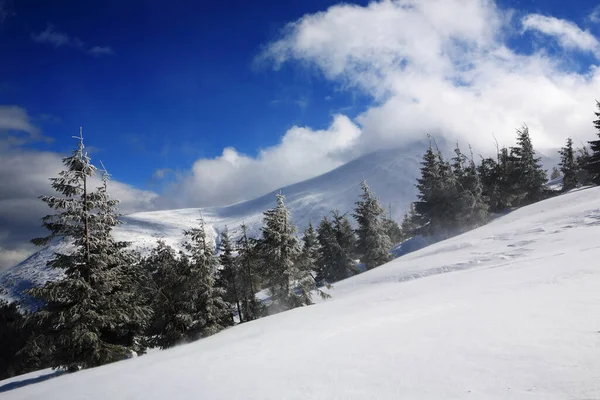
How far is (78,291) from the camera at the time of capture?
55.2ft

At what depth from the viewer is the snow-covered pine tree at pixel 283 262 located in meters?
28.2

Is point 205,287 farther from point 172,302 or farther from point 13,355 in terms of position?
point 13,355

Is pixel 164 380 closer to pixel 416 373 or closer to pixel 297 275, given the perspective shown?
pixel 416 373

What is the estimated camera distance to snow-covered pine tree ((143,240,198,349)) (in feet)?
82.4

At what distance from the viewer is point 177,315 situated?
24.7 m

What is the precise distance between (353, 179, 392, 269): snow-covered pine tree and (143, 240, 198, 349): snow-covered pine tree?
2746 cm

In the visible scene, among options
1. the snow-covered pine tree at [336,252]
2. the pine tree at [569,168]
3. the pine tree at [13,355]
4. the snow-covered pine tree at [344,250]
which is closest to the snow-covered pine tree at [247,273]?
the snow-covered pine tree at [336,252]

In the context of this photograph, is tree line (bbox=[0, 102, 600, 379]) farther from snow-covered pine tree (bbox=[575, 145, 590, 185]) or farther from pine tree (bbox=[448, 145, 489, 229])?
snow-covered pine tree (bbox=[575, 145, 590, 185])

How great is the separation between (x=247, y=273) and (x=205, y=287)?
11.5m

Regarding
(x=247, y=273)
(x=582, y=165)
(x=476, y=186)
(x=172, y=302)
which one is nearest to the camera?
(x=172, y=302)

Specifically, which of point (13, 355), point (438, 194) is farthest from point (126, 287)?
point (438, 194)

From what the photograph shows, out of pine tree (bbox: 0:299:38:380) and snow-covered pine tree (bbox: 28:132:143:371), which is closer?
snow-covered pine tree (bbox: 28:132:143:371)

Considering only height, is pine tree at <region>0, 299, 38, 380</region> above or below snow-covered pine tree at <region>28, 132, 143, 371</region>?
below

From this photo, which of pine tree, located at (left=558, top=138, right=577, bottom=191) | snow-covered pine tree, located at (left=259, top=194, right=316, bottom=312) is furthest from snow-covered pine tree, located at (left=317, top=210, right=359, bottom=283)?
pine tree, located at (left=558, top=138, right=577, bottom=191)
